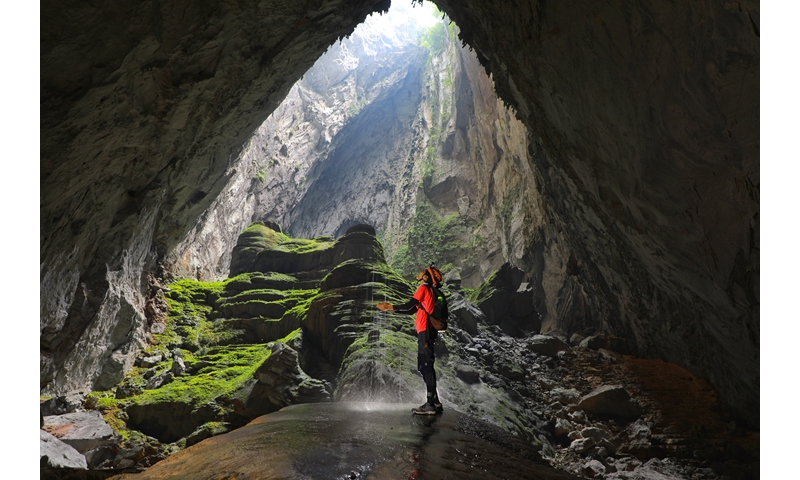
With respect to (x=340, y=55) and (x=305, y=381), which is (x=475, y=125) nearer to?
(x=340, y=55)

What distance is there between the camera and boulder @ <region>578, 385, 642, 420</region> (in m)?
7.60

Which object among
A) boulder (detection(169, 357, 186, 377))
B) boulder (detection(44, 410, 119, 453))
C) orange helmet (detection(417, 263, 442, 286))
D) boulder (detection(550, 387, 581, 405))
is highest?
orange helmet (detection(417, 263, 442, 286))

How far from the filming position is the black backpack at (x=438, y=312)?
5.32 m

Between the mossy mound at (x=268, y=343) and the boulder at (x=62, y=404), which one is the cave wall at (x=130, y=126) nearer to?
the boulder at (x=62, y=404)

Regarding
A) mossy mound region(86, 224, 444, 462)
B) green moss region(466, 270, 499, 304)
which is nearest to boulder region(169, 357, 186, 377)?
mossy mound region(86, 224, 444, 462)

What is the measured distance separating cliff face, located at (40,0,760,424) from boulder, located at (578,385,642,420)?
186cm

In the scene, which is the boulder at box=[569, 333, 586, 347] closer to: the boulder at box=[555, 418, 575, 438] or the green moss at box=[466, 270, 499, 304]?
the green moss at box=[466, 270, 499, 304]

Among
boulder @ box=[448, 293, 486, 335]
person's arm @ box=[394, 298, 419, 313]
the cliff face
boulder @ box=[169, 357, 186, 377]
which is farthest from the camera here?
boulder @ box=[448, 293, 486, 335]

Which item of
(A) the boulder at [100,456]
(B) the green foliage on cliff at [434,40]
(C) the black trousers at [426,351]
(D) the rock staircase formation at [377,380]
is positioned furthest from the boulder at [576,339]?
(B) the green foliage on cliff at [434,40]

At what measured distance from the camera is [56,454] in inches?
191

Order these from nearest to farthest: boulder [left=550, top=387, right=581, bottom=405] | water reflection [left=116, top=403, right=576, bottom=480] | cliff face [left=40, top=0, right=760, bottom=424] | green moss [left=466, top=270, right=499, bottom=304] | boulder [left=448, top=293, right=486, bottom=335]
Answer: water reflection [left=116, top=403, right=576, bottom=480] → cliff face [left=40, top=0, right=760, bottom=424] → boulder [left=550, top=387, right=581, bottom=405] → boulder [left=448, top=293, right=486, bottom=335] → green moss [left=466, top=270, right=499, bottom=304]

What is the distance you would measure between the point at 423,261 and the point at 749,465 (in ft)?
78.5

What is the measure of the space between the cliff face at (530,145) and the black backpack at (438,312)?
3445mm
